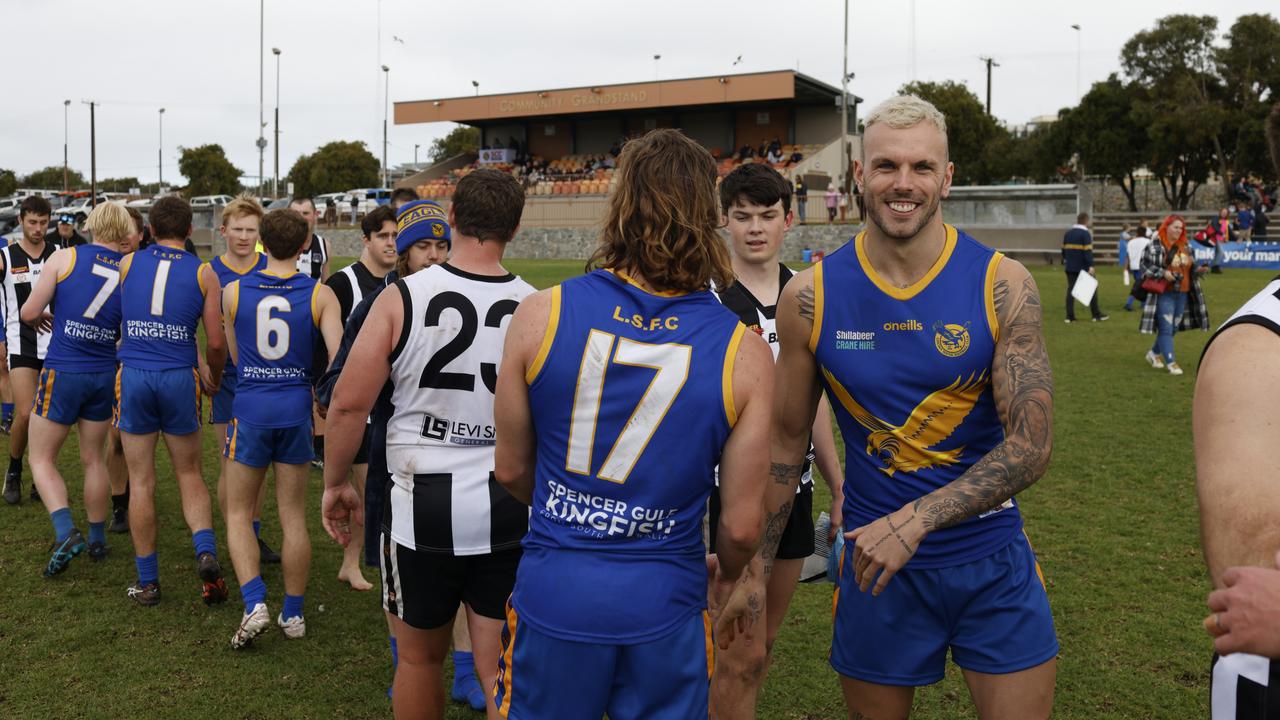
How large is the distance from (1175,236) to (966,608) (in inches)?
495

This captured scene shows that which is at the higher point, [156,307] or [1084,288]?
[1084,288]

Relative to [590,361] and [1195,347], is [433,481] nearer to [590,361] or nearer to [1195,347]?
[590,361]

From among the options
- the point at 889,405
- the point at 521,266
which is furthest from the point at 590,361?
the point at 521,266

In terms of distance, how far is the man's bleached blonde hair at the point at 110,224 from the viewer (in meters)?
6.71

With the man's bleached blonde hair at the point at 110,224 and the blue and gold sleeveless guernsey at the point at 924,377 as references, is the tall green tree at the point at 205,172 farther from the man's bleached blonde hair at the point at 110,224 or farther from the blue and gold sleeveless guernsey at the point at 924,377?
the blue and gold sleeveless guernsey at the point at 924,377

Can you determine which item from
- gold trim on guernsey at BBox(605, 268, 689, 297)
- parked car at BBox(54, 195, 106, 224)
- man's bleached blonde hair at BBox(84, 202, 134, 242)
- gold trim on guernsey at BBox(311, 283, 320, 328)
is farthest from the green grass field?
parked car at BBox(54, 195, 106, 224)

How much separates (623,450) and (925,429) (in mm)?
1013

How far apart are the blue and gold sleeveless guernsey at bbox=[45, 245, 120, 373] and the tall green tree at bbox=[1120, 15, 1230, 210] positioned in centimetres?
4904

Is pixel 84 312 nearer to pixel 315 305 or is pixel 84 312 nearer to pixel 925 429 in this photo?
pixel 315 305

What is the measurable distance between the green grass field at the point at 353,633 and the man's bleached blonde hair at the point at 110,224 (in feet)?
7.31

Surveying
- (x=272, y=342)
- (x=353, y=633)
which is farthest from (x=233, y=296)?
(x=353, y=633)

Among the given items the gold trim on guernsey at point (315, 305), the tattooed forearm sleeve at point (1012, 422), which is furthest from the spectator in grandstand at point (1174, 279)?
the tattooed forearm sleeve at point (1012, 422)

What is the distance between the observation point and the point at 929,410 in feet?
10.0

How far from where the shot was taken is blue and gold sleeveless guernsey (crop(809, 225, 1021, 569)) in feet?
9.93
